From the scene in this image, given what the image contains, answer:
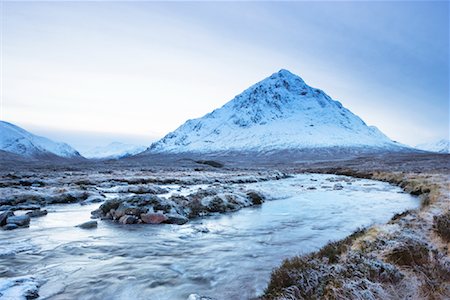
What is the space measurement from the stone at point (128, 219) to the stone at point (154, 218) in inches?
15.5

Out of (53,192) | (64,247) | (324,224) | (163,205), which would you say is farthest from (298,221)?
(53,192)

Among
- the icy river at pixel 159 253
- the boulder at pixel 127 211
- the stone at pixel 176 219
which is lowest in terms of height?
the icy river at pixel 159 253

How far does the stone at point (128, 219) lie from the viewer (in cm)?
1575

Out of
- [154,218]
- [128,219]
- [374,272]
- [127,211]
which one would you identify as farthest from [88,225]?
[374,272]

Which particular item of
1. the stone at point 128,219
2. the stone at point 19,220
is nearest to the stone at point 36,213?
the stone at point 19,220

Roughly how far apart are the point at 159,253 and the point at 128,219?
5501mm

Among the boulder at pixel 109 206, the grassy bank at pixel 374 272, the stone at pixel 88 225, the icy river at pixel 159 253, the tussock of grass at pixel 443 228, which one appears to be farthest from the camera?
the boulder at pixel 109 206

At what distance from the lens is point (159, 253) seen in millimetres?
10867

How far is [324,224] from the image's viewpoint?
16.1m

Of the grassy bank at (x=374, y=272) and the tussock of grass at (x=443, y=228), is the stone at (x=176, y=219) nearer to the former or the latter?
the grassy bank at (x=374, y=272)

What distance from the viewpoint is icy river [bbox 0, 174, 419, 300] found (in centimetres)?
784

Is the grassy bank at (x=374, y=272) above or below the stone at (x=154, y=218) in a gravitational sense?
above

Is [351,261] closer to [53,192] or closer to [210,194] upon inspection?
[210,194]

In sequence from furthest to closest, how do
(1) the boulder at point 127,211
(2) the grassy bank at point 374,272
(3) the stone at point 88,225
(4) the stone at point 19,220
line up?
(1) the boulder at point 127,211, (3) the stone at point 88,225, (4) the stone at point 19,220, (2) the grassy bank at point 374,272
